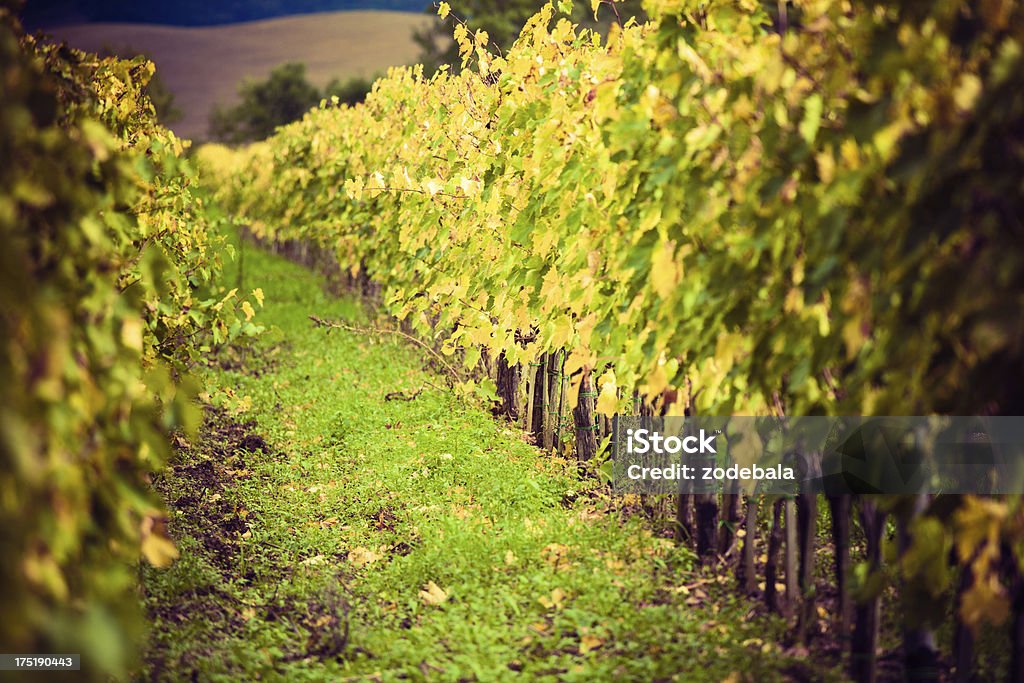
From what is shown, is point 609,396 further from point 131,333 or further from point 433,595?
A: point 131,333

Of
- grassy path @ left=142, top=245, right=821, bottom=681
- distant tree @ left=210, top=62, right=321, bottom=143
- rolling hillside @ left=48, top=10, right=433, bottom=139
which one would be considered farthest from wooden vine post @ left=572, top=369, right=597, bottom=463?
rolling hillside @ left=48, top=10, right=433, bottom=139

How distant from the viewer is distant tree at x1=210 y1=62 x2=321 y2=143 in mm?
66438

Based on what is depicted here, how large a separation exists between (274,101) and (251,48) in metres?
47.8

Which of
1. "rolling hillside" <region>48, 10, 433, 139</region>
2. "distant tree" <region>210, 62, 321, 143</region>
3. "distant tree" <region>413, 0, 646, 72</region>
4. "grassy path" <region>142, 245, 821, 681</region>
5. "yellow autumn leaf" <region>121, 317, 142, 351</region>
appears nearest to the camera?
"yellow autumn leaf" <region>121, 317, 142, 351</region>

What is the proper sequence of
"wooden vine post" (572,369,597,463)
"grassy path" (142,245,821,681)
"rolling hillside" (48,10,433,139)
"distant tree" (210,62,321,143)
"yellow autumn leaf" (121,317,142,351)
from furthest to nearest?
"rolling hillside" (48,10,433,139) < "distant tree" (210,62,321,143) < "wooden vine post" (572,369,597,463) < "grassy path" (142,245,821,681) < "yellow autumn leaf" (121,317,142,351)

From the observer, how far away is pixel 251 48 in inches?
4304

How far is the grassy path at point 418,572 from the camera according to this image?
12.8 feet

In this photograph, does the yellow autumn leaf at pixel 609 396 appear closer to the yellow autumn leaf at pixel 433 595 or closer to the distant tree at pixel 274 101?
the yellow autumn leaf at pixel 433 595

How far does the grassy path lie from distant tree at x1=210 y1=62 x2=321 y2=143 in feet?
205

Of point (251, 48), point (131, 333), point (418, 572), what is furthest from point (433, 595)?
point (251, 48)

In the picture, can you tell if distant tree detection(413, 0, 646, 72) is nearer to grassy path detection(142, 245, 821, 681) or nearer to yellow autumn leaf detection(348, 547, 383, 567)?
grassy path detection(142, 245, 821, 681)

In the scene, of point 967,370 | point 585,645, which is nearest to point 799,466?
point 585,645

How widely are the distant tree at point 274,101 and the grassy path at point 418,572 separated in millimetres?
62569

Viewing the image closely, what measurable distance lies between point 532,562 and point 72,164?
3.08m
